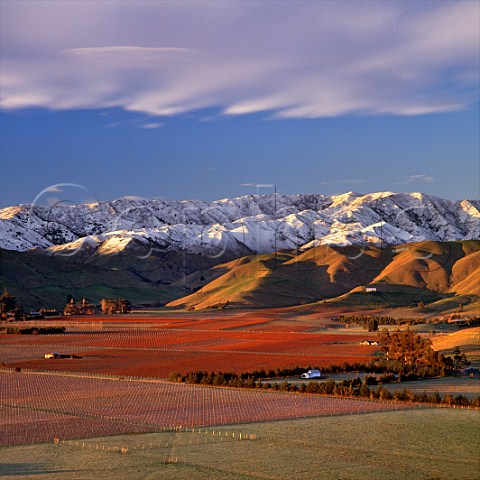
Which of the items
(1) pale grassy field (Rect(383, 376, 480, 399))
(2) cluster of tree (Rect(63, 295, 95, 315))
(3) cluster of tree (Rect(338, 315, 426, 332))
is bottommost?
(1) pale grassy field (Rect(383, 376, 480, 399))

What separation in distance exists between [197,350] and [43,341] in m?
22.3

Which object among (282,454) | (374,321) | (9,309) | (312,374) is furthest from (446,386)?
(9,309)

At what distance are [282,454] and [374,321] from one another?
7896 cm

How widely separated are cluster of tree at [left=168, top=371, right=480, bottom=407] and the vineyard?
143 cm

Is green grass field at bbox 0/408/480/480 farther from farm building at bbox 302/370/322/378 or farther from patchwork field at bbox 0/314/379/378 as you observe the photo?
patchwork field at bbox 0/314/379/378

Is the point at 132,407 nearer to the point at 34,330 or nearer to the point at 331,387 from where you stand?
the point at 331,387

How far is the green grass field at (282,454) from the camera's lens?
32688 millimetres

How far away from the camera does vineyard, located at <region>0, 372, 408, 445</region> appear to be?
43.1 meters

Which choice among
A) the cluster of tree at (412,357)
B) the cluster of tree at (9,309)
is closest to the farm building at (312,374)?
the cluster of tree at (412,357)

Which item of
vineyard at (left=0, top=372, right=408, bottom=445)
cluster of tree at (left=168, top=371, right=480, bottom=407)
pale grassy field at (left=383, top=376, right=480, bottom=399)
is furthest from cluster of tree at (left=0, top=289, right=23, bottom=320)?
pale grassy field at (left=383, top=376, right=480, bottom=399)

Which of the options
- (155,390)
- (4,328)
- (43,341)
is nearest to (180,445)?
(155,390)

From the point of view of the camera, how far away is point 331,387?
185 ft

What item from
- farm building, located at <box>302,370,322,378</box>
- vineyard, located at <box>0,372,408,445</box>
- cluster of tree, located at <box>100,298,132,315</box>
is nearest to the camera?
vineyard, located at <box>0,372,408,445</box>

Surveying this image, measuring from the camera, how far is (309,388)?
56.8 m
